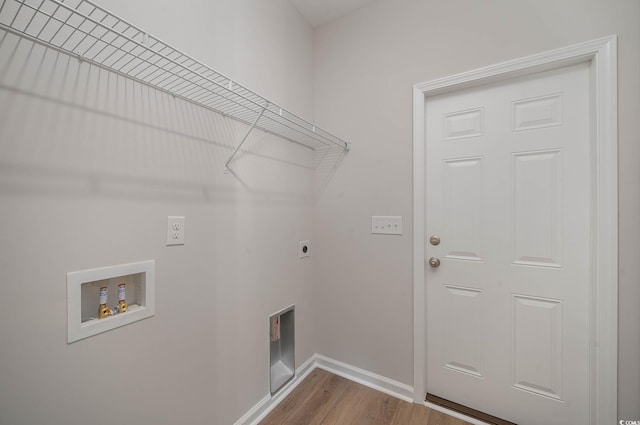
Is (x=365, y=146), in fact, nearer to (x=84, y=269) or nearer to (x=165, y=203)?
(x=165, y=203)

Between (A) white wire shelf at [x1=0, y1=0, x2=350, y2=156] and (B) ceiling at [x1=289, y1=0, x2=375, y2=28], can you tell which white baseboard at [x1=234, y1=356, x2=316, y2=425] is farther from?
(B) ceiling at [x1=289, y1=0, x2=375, y2=28]

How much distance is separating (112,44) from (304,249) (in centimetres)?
148

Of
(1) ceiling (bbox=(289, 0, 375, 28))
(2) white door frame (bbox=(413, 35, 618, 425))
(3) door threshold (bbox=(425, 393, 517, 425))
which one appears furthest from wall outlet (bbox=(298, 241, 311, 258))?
(1) ceiling (bbox=(289, 0, 375, 28))

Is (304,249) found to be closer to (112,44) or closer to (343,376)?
(343,376)

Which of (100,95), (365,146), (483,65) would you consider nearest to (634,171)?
(483,65)

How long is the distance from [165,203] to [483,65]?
1801mm

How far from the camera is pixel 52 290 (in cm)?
80

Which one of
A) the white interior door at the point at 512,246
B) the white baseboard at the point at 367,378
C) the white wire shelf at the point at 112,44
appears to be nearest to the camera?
the white wire shelf at the point at 112,44

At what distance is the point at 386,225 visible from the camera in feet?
5.73

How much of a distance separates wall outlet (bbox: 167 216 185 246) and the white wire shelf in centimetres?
54

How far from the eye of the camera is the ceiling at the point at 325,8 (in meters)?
1.79

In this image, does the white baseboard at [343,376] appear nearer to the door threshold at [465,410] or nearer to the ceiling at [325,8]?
the door threshold at [465,410]

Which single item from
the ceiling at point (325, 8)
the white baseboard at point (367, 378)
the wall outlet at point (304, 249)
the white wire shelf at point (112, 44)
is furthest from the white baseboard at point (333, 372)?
the ceiling at point (325, 8)

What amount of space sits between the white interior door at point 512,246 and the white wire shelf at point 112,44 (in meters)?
1.17
